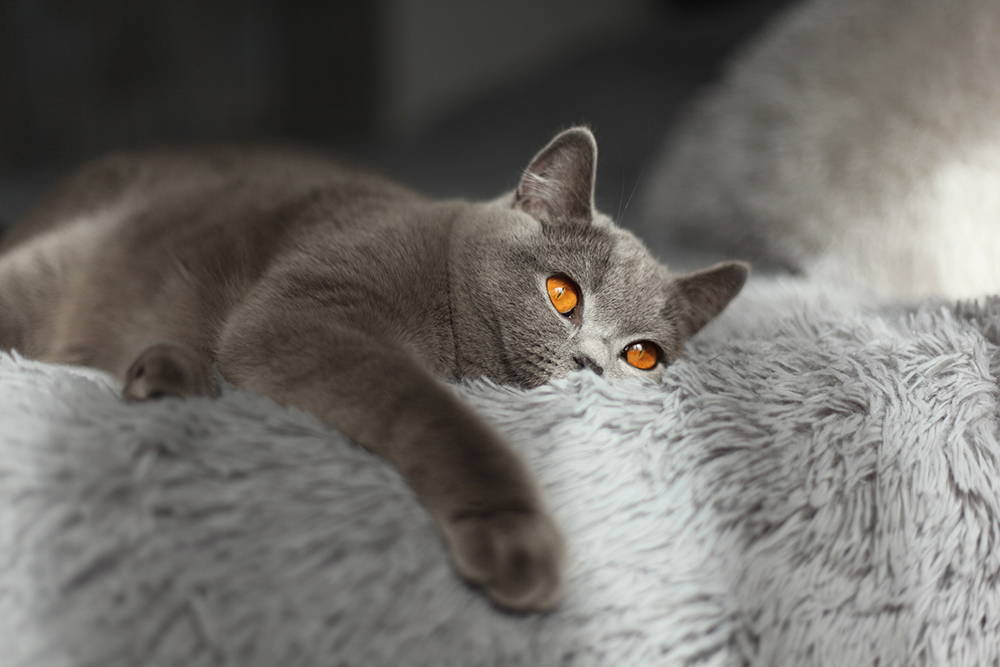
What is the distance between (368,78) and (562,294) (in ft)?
9.64

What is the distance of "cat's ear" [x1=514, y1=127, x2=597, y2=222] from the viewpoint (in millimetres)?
873

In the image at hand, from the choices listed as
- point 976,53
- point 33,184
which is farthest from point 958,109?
point 33,184

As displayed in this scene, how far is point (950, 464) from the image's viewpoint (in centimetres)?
65

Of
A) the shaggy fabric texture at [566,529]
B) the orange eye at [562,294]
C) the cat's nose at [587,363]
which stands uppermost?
the orange eye at [562,294]

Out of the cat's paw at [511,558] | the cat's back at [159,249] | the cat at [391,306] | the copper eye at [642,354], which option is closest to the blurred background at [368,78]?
the cat's back at [159,249]

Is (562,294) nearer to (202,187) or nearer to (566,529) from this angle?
(566,529)

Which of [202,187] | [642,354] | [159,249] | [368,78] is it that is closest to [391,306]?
[642,354]

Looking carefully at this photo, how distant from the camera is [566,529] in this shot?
582 millimetres

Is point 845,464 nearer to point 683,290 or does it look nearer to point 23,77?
point 683,290

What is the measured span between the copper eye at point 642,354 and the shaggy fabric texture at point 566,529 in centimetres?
12

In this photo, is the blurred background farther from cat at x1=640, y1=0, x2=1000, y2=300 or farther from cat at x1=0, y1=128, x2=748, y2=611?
cat at x1=0, y1=128, x2=748, y2=611

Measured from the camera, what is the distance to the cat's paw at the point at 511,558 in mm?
507

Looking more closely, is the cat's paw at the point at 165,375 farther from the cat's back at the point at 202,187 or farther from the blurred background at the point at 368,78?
the blurred background at the point at 368,78

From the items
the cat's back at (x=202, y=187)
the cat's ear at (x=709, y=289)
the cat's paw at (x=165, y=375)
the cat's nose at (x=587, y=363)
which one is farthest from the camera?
the cat's back at (x=202, y=187)
